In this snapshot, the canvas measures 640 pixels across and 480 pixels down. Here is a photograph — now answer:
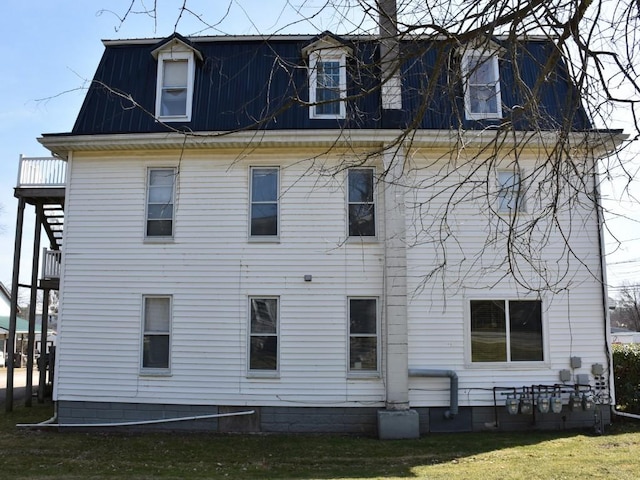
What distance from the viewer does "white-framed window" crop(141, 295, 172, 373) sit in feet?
41.5

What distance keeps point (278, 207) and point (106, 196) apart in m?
3.85

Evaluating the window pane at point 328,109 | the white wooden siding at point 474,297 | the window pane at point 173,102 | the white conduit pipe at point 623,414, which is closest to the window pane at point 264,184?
the window pane at point 328,109

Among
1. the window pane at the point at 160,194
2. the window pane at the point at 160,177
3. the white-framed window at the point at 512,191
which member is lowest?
the white-framed window at the point at 512,191

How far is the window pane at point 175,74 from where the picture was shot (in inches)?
528

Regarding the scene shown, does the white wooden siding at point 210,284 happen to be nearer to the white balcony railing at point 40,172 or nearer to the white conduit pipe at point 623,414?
the white balcony railing at point 40,172

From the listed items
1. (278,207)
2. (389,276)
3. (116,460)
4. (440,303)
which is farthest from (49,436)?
(440,303)

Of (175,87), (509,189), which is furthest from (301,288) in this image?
(175,87)

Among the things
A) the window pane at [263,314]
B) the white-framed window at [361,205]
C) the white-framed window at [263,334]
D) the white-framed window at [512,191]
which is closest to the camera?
the white-framed window at [512,191]

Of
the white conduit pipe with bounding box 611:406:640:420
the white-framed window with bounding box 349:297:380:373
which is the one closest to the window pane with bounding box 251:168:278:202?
the white-framed window with bounding box 349:297:380:373

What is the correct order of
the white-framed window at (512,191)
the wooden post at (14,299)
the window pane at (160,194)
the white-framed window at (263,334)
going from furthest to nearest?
1. the wooden post at (14,299)
2. the window pane at (160,194)
3. the white-framed window at (263,334)
4. the white-framed window at (512,191)

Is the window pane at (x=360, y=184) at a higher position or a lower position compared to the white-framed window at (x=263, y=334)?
higher

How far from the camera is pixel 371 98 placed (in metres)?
12.8

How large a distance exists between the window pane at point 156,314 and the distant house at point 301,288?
0.03 metres

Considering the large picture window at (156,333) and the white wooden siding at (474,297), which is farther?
the large picture window at (156,333)
